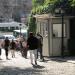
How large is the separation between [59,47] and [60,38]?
0.60m

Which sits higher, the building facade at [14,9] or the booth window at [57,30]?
the booth window at [57,30]

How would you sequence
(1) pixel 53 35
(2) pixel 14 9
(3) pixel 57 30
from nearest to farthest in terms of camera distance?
(1) pixel 53 35 → (3) pixel 57 30 → (2) pixel 14 9

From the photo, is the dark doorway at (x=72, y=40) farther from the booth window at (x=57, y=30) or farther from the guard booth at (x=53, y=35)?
the booth window at (x=57, y=30)

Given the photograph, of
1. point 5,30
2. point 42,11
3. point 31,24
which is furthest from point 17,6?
point 42,11

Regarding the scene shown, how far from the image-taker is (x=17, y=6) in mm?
99625

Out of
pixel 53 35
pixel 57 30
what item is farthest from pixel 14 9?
pixel 53 35

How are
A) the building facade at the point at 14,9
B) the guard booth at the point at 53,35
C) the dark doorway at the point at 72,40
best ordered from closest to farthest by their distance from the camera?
1. the guard booth at the point at 53,35
2. the dark doorway at the point at 72,40
3. the building facade at the point at 14,9

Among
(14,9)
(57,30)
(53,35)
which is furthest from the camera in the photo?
(14,9)

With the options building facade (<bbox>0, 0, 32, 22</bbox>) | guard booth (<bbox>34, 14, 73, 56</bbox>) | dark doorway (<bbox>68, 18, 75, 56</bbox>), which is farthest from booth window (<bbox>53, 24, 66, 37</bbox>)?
building facade (<bbox>0, 0, 32, 22</bbox>)

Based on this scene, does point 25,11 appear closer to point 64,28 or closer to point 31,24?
point 31,24

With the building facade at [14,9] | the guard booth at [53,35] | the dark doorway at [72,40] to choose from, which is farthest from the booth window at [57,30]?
the building facade at [14,9]

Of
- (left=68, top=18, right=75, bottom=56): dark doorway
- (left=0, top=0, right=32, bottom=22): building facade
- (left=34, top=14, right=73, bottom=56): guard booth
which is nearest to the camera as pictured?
(left=34, top=14, right=73, bottom=56): guard booth

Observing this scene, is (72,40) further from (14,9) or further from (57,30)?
(14,9)

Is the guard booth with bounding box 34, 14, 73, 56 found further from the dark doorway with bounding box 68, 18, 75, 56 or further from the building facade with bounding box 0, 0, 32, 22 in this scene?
the building facade with bounding box 0, 0, 32, 22
